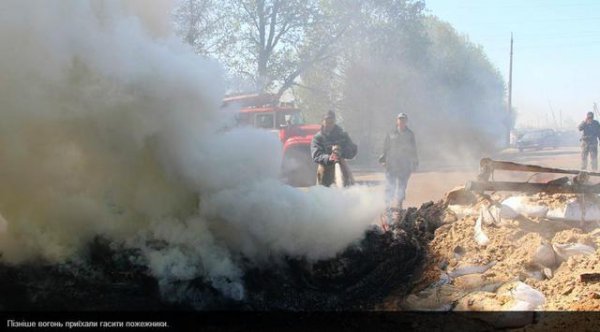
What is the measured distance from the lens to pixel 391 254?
510cm

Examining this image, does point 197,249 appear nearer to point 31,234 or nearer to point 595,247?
point 31,234

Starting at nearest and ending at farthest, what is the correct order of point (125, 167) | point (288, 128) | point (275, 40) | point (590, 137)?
1. point (125, 167)
2. point (590, 137)
3. point (288, 128)
4. point (275, 40)

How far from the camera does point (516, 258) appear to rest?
4578mm

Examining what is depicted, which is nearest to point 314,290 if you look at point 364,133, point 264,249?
point 264,249

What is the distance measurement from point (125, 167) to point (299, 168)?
7.99 metres

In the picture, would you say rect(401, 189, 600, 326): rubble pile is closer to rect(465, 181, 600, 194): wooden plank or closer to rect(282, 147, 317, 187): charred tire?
rect(465, 181, 600, 194): wooden plank

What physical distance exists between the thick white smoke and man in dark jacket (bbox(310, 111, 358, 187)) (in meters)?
1.51

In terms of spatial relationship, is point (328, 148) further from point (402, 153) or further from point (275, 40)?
point (275, 40)

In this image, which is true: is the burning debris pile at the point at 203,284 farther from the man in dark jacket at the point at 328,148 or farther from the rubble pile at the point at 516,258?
the man in dark jacket at the point at 328,148

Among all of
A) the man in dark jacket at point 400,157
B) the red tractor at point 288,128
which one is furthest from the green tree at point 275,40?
the man in dark jacket at point 400,157

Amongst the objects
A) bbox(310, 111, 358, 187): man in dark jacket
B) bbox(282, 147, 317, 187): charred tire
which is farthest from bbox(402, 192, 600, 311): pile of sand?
bbox(282, 147, 317, 187): charred tire

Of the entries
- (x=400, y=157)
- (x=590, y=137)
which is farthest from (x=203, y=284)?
(x=590, y=137)

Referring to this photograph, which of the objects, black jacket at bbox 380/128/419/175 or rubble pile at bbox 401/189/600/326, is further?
black jacket at bbox 380/128/419/175

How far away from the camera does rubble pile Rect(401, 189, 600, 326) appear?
3980 millimetres
